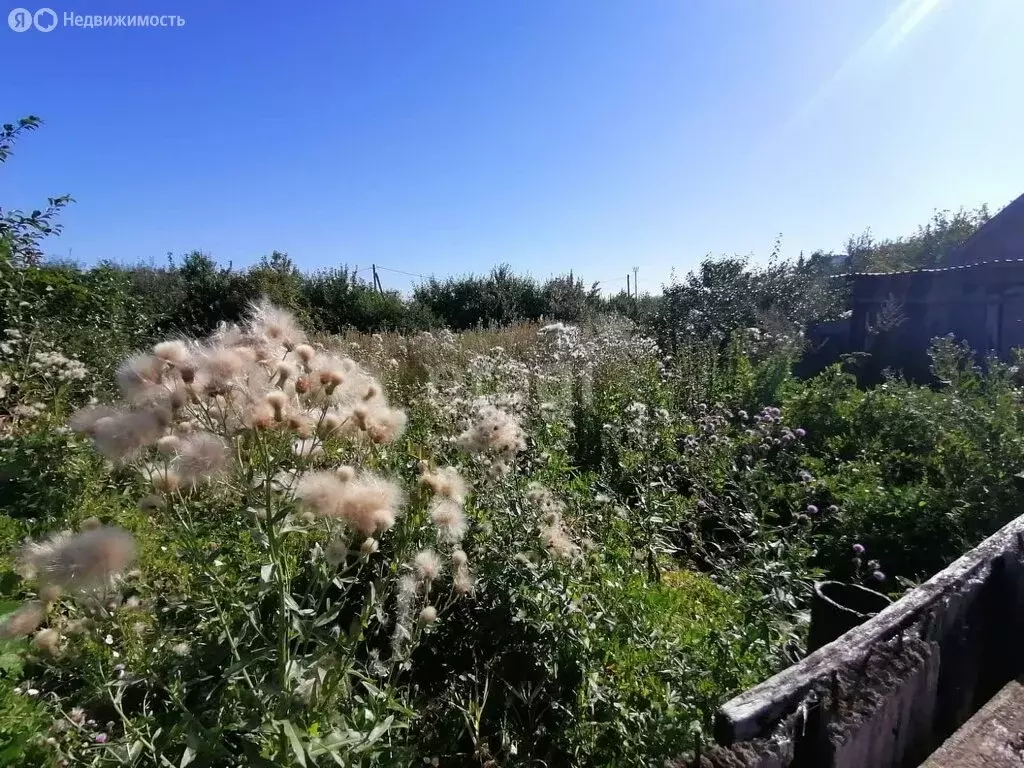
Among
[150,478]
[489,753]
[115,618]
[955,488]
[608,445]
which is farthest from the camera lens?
[608,445]

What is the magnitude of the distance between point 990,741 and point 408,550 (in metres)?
1.63

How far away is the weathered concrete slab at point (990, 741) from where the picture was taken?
44.0 inches

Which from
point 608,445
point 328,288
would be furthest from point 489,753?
point 328,288

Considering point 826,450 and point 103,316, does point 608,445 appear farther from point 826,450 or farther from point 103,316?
point 103,316

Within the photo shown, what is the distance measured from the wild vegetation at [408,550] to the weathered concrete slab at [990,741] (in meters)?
0.54

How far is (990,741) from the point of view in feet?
3.85

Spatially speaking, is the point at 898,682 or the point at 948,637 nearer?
the point at 898,682

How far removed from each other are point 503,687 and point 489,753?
305mm

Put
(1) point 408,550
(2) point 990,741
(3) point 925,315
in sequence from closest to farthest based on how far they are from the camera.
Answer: (2) point 990,741
(1) point 408,550
(3) point 925,315

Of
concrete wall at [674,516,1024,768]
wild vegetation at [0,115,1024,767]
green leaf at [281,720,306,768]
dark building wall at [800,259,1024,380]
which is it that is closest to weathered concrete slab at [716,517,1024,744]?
concrete wall at [674,516,1024,768]

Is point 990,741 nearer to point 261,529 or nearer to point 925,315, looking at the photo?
point 261,529

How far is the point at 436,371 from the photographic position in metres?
5.86

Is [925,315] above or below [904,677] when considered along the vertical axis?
above

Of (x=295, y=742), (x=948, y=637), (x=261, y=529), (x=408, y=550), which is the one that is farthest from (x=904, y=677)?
(x=261, y=529)
